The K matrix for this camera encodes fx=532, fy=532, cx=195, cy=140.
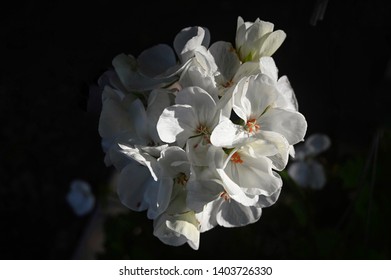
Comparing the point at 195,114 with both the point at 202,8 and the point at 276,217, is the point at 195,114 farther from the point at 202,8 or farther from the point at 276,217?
the point at 202,8

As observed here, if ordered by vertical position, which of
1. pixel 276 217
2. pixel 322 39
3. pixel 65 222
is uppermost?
pixel 322 39

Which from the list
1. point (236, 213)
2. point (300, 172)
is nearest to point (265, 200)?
point (236, 213)

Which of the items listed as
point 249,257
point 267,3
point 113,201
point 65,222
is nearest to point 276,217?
point 249,257

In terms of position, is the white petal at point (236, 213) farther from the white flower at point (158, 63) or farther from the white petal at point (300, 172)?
the white petal at point (300, 172)

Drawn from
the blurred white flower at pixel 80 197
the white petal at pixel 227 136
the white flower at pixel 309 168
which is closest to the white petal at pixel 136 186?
the white petal at pixel 227 136

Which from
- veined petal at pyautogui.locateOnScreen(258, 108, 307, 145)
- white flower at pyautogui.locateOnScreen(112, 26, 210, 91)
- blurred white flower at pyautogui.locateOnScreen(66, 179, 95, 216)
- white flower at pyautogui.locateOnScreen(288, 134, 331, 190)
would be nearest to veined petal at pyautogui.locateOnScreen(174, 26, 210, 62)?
white flower at pyautogui.locateOnScreen(112, 26, 210, 91)

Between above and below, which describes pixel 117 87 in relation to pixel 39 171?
above

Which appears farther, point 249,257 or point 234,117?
point 249,257
